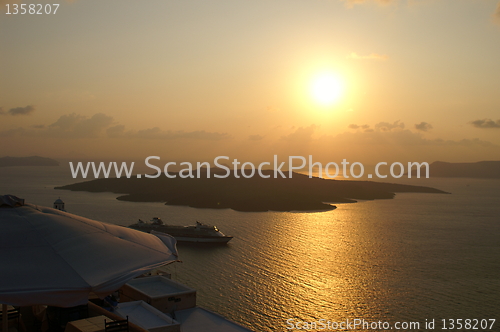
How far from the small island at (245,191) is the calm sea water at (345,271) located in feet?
56.3

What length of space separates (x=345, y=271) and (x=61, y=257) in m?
26.0

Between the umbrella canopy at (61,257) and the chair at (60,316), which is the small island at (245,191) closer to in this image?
the chair at (60,316)

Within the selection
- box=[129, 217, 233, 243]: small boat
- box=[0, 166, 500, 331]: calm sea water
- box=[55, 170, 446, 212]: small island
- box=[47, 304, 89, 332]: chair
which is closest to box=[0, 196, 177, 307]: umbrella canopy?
box=[47, 304, 89, 332]: chair

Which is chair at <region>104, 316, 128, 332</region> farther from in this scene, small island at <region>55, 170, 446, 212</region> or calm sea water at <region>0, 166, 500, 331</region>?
small island at <region>55, 170, 446, 212</region>

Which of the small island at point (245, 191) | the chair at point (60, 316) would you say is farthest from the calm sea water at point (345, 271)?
the small island at point (245, 191)

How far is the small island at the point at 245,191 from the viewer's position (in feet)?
237

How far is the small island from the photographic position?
2849 inches

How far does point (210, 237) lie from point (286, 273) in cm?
1370

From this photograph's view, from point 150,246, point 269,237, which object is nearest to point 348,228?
point 269,237

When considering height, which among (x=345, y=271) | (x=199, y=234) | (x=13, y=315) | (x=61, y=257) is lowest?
(x=345, y=271)

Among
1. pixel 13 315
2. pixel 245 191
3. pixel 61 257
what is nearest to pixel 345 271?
pixel 13 315

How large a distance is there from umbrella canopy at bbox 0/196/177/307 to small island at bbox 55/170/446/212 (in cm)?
6097

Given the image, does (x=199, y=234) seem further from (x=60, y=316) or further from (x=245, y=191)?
(x=245, y=191)

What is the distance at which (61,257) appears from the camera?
17.7 feet
